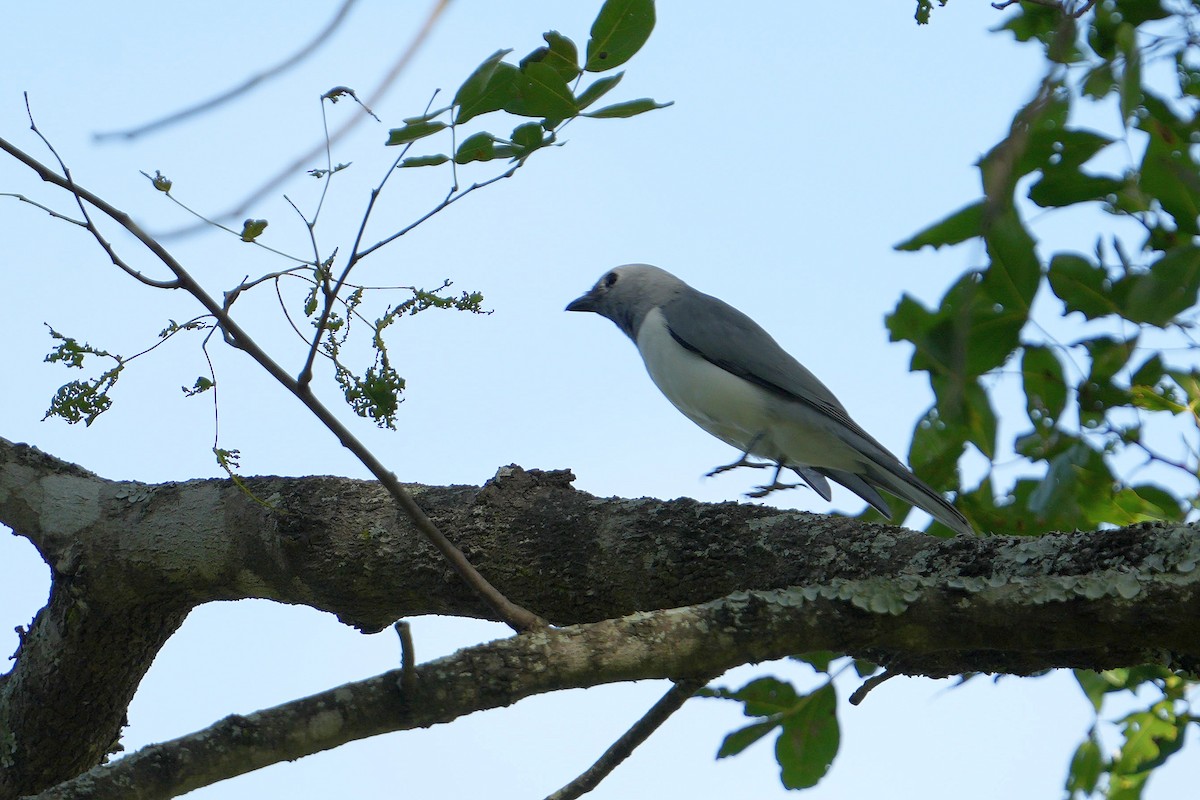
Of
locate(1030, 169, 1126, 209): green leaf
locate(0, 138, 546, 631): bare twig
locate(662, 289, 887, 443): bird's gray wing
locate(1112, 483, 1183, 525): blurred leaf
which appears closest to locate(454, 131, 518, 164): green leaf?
locate(0, 138, 546, 631): bare twig

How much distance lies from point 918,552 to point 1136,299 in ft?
2.70

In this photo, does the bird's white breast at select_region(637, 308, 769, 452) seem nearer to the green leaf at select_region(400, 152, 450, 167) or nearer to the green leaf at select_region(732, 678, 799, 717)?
the green leaf at select_region(732, 678, 799, 717)

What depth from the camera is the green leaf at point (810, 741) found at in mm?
2453

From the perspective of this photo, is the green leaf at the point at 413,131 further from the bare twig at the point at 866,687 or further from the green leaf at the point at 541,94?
the bare twig at the point at 866,687

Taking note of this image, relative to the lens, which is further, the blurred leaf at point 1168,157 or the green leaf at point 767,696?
the green leaf at point 767,696

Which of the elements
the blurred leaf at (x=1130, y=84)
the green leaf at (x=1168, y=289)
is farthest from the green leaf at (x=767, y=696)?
the blurred leaf at (x=1130, y=84)

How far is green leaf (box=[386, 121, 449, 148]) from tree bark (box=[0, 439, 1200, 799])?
36.0 inches

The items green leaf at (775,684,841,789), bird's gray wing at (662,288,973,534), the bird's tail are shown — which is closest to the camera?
green leaf at (775,684,841,789)

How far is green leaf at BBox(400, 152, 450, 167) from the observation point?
215cm

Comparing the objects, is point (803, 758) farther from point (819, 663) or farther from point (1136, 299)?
point (1136, 299)

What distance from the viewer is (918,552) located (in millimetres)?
2520

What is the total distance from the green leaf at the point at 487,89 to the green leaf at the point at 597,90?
126 mm

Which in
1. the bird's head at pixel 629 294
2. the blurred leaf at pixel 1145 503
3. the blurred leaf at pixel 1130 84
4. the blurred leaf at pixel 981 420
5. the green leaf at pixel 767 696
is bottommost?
the green leaf at pixel 767 696

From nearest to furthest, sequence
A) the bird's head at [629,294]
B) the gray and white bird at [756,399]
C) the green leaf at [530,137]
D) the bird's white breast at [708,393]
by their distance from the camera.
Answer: the green leaf at [530,137] < the gray and white bird at [756,399] < the bird's white breast at [708,393] < the bird's head at [629,294]
